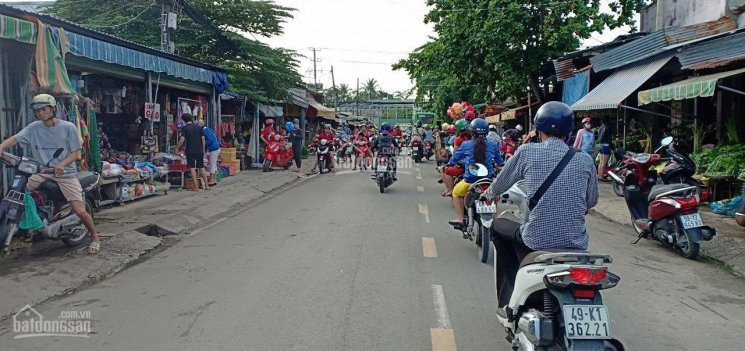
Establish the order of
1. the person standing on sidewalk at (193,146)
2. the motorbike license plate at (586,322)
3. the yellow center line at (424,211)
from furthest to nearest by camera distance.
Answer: the person standing on sidewalk at (193,146) < the yellow center line at (424,211) < the motorbike license plate at (586,322)

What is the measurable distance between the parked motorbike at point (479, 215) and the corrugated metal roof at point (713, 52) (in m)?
5.15

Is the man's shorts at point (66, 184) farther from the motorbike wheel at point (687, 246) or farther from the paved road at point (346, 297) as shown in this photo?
the motorbike wheel at point (687, 246)

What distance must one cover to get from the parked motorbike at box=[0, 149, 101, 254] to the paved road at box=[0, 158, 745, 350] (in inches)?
44.2

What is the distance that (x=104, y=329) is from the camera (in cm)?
495

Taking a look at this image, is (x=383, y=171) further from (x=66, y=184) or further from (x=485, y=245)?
(x=66, y=184)

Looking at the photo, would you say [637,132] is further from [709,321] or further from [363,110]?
[363,110]

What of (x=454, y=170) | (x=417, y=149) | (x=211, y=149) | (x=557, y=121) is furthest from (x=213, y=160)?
Result: (x=417, y=149)

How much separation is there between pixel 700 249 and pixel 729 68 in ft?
17.2

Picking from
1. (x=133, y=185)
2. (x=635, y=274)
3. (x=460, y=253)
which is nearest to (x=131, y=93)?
(x=133, y=185)

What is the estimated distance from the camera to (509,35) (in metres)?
21.3

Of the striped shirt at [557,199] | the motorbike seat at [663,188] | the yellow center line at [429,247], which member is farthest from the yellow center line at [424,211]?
the striped shirt at [557,199]

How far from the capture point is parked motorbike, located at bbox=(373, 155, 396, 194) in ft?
48.9

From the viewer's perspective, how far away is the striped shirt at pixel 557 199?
391 cm

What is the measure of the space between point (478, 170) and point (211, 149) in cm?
978
